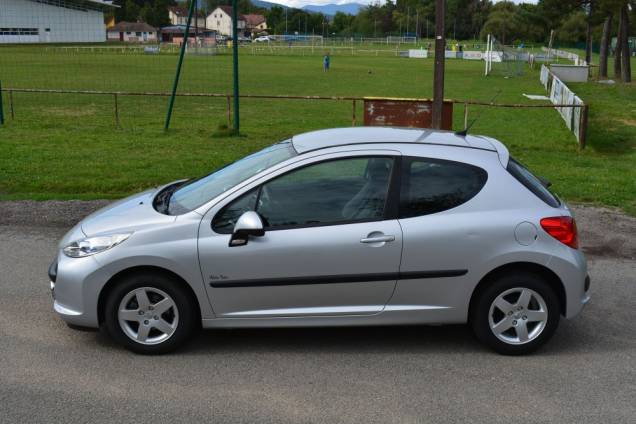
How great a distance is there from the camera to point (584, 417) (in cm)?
420

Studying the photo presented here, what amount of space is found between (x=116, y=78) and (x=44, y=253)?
32.5 metres

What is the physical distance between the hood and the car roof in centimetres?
112

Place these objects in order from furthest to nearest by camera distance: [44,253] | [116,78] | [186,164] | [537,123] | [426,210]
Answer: [116,78]
[537,123]
[186,164]
[44,253]
[426,210]

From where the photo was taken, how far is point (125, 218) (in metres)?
5.16

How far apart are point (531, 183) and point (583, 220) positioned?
13.0 ft

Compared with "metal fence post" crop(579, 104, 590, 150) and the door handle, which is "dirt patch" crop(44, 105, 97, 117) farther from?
the door handle

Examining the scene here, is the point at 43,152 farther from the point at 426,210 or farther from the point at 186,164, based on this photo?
the point at 426,210

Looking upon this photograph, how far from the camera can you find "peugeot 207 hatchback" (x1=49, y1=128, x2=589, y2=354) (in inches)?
192

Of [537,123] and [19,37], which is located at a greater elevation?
[19,37]

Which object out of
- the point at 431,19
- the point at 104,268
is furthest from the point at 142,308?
the point at 431,19

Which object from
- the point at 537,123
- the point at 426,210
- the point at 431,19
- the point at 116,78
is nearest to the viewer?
the point at 426,210

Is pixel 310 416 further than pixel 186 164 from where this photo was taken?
No

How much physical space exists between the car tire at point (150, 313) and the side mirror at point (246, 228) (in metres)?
0.51

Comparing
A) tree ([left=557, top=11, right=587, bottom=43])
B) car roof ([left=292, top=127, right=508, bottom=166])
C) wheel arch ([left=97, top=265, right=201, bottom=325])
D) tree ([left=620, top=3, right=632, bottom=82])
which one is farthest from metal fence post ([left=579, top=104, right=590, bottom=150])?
tree ([left=557, top=11, right=587, bottom=43])
